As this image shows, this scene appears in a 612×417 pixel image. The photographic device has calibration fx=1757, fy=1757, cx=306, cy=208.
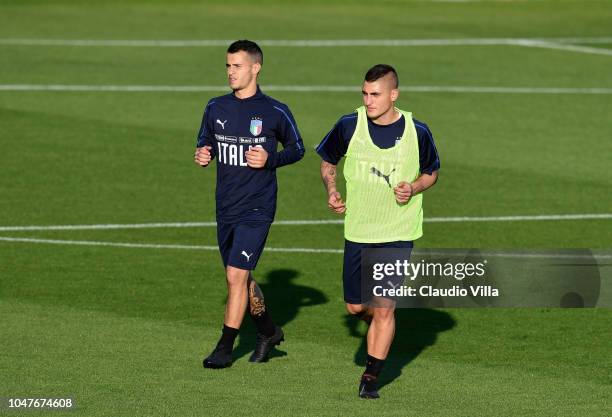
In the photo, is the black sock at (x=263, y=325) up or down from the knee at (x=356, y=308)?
down

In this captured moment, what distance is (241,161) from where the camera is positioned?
12898 millimetres

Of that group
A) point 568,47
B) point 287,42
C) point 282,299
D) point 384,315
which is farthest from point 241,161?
point 568,47

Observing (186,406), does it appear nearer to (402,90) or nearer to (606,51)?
(402,90)

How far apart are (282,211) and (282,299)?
4770mm

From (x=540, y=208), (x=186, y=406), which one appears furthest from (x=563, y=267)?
(x=186, y=406)

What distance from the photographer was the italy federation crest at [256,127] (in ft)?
42.5

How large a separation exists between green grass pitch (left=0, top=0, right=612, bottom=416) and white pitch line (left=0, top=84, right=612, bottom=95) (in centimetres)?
32

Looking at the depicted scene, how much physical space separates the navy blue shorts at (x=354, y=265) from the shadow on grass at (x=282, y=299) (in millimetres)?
1505

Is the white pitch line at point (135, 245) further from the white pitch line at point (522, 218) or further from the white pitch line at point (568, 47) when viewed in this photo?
the white pitch line at point (568, 47)

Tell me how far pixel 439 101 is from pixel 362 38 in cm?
801

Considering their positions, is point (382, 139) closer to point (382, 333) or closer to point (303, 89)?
point (382, 333)

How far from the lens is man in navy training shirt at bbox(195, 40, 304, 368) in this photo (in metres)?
12.9

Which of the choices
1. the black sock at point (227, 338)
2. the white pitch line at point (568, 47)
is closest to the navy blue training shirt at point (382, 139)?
the black sock at point (227, 338)

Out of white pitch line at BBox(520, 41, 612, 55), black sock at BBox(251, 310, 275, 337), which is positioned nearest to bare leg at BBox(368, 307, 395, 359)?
black sock at BBox(251, 310, 275, 337)
